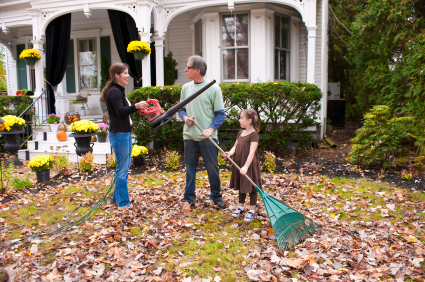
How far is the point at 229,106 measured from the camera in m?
7.95

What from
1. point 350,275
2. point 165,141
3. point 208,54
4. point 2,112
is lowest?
point 350,275

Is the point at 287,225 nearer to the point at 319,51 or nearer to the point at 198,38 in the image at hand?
the point at 319,51

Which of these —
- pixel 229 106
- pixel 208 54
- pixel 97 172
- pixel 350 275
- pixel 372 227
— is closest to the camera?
pixel 350 275

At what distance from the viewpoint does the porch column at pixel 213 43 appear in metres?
9.88

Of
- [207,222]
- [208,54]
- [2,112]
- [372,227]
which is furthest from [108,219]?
[2,112]

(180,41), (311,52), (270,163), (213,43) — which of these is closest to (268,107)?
(270,163)

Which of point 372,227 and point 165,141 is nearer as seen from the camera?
point 372,227

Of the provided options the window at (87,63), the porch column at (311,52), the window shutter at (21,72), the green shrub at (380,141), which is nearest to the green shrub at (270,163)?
the green shrub at (380,141)

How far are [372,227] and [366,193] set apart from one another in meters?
1.41

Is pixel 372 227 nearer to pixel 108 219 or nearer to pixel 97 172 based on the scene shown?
pixel 108 219

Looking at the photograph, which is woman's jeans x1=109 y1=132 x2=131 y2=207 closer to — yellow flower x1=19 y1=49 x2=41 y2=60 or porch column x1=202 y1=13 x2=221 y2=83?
porch column x1=202 y1=13 x2=221 y2=83

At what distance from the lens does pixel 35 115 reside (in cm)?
1054

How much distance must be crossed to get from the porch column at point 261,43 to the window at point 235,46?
0.77 ft

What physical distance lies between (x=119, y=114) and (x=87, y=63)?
9.61m
